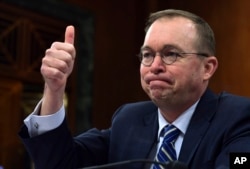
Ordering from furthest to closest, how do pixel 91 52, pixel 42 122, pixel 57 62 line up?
pixel 91 52, pixel 42 122, pixel 57 62

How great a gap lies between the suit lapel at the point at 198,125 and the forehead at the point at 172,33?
183 mm

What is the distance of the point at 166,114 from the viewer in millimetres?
1746

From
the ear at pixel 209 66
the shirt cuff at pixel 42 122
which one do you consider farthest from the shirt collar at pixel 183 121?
the shirt cuff at pixel 42 122

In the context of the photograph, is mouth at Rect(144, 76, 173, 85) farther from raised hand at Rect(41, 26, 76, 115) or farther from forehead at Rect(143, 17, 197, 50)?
raised hand at Rect(41, 26, 76, 115)

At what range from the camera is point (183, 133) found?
5.49 feet

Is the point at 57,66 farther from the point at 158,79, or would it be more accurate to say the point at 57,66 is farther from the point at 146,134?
the point at 146,134

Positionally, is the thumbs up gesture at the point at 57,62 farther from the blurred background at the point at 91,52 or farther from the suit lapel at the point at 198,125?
the blurred background at the point at 91,52

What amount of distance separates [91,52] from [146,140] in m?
3.22

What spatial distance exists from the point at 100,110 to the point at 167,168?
3.79 meters

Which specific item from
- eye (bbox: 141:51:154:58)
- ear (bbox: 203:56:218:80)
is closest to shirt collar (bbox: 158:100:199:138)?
ear (bbox: 203:56:218:80)

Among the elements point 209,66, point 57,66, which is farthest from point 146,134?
point 57,66

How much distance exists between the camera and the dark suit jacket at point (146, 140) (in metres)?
1.57

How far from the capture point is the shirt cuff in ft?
5.21

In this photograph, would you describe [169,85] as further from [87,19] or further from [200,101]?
[87,19]
